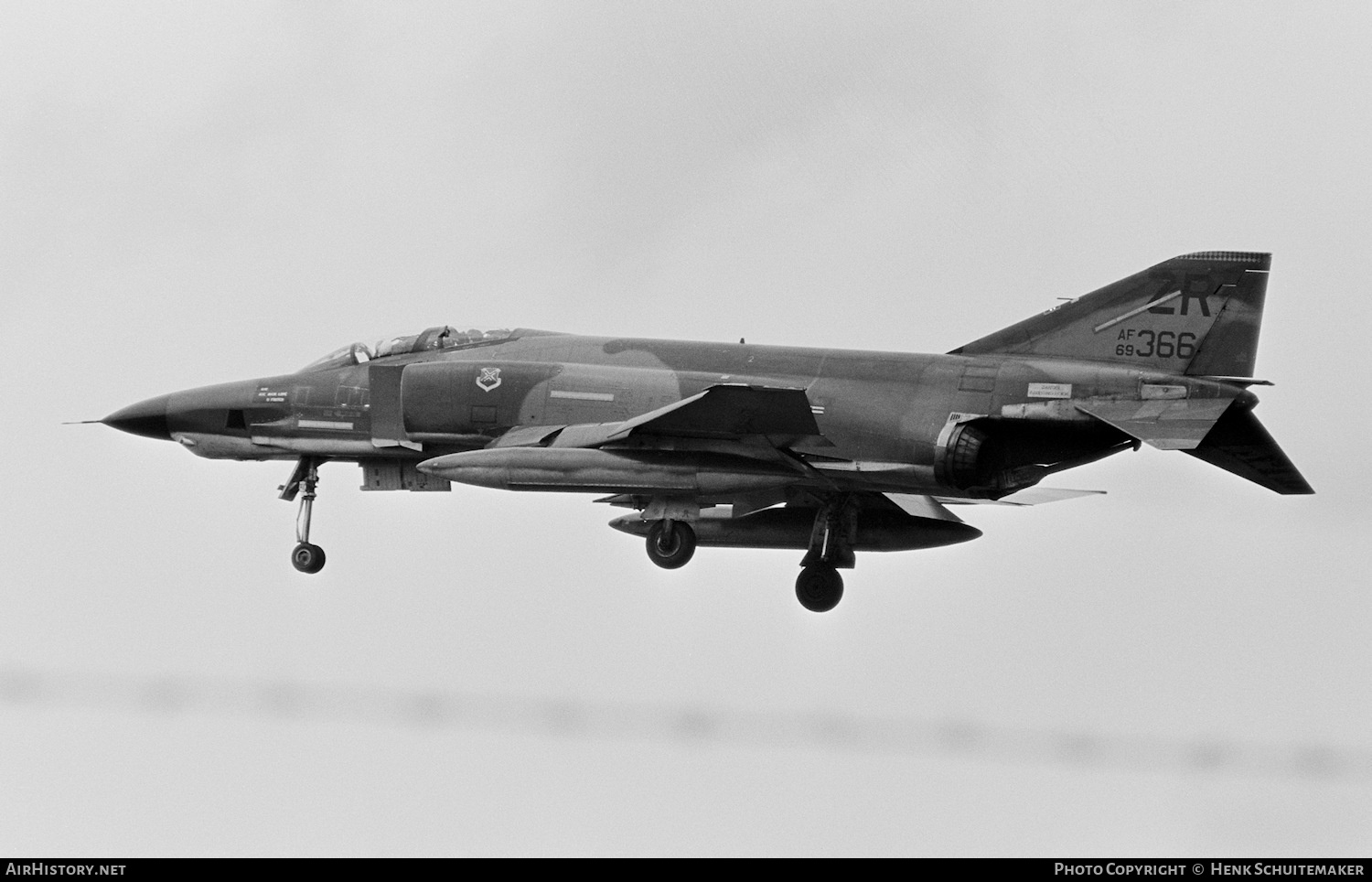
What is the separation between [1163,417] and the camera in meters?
21.6

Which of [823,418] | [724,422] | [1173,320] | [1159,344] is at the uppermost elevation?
[1173,320]

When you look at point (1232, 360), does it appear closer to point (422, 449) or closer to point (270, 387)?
point (422, 449)

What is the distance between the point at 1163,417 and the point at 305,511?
9.93 meters

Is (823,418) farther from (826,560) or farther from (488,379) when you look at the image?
(488,379)

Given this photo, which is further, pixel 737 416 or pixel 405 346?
pixel 405 346

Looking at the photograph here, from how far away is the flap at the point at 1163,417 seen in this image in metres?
21.2

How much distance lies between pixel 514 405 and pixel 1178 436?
7.11 metres

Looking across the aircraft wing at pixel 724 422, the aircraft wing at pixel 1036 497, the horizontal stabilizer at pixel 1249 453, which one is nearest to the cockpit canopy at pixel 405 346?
the aircraft wing at pixel 724 422

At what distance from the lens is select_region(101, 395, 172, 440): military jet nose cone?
25.6m

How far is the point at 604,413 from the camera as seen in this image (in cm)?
2339

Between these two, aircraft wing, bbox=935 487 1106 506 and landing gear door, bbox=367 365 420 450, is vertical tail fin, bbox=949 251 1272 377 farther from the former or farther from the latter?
landing gear door, bbox=367 365 420 450

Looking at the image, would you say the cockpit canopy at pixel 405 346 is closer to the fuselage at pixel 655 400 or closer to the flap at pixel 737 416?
the fuselage at pixel 655 400

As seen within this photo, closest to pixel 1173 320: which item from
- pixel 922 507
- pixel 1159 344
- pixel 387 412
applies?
pixel 1159 344
